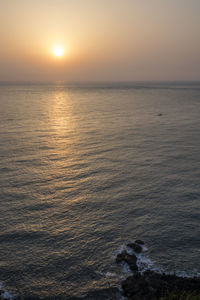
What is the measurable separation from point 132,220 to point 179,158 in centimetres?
1635

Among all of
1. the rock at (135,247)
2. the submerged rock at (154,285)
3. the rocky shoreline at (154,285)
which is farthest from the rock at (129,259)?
the submerged rock at (154,285)

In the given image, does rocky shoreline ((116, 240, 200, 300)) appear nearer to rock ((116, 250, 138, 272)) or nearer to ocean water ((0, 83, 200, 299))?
rock ((116, 250, 138, 272))

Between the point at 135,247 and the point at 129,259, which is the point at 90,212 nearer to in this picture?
the point at 135,247

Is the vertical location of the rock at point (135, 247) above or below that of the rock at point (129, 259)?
above

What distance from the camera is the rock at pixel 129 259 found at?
14.0m

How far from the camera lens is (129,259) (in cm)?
1438

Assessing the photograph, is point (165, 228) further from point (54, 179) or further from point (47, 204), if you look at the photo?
point (54, 179)

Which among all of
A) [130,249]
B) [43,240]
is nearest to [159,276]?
[130,249]

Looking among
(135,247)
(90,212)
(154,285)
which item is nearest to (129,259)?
(135,247)

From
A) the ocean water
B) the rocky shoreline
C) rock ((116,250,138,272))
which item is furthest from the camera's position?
rock ((116,250,138,272))

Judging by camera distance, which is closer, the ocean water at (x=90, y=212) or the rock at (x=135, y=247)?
the ocean water at (x=90, y=212)

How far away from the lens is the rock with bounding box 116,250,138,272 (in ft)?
45.8

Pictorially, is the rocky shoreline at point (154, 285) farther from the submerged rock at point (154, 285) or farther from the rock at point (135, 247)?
the rock at point (135, 247)

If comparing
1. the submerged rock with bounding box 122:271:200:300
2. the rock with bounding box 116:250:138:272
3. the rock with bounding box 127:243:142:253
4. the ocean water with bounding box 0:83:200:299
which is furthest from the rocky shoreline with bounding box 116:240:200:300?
the rock with bounding box 127:243:142:253
